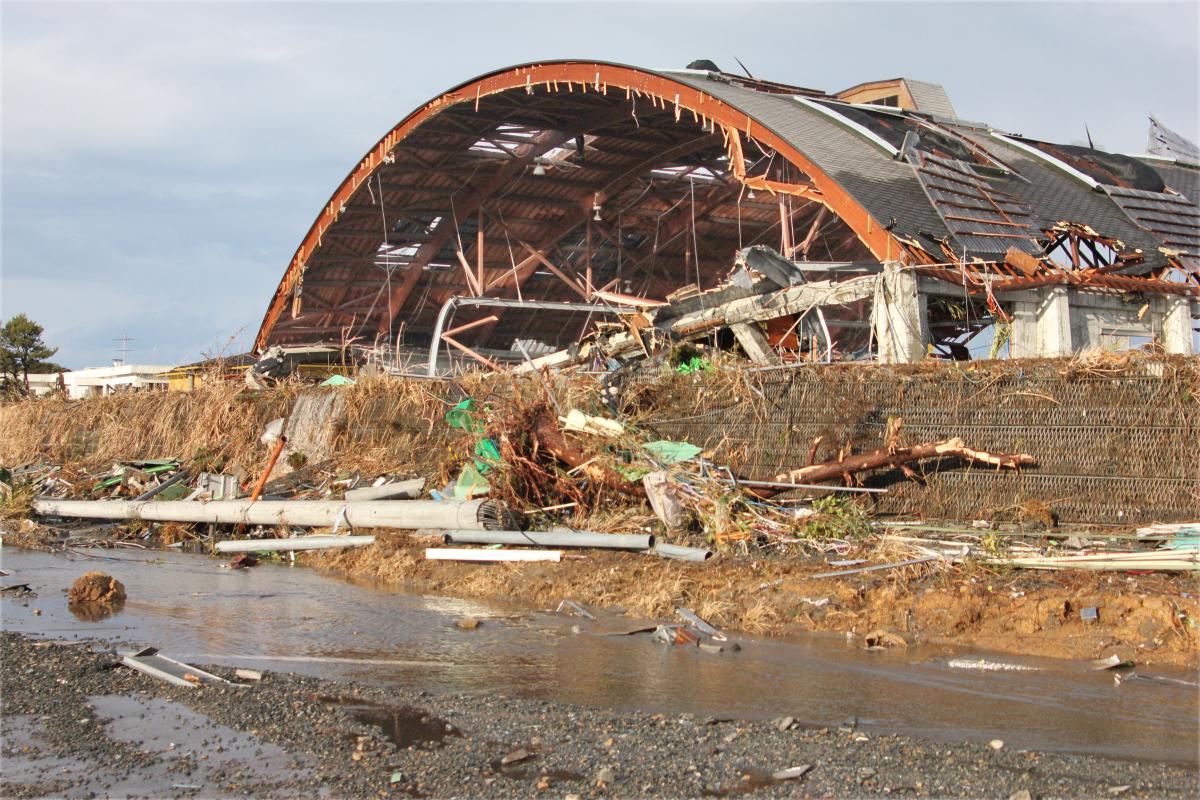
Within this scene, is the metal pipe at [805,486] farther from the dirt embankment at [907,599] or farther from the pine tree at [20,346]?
the pine tree at [20,346]

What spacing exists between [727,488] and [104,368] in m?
53.0

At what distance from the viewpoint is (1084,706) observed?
21.9 ft

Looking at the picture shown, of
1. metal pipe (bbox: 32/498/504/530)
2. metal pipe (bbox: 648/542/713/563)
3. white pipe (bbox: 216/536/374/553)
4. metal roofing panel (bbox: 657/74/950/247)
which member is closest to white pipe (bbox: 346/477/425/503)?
metal pipe (bbox: 32/498/504/530)

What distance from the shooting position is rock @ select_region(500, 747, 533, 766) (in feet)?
18.6

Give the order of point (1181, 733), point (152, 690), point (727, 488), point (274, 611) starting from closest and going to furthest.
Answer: point (1181, 733), point (152, 690), point (274, 611), point (727, 488)

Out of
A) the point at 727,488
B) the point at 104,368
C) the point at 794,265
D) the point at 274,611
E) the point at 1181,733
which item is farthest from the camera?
the point at 104,368

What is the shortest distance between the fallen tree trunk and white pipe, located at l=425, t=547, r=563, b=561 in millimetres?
2368

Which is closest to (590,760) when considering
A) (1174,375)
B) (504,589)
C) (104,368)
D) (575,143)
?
(504,589)

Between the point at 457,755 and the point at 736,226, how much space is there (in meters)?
27.6

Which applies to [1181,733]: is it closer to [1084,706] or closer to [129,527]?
[1084,706]

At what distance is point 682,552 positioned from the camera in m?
10.8

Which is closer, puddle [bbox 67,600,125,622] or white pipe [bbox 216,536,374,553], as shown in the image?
puddle [bbox 67,600,125,622]

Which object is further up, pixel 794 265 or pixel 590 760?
pixel 794 265

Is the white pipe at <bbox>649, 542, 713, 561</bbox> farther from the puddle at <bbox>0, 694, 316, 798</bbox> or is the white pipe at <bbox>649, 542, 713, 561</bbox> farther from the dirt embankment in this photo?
the puddle at <bbox>0, 694, 316, 798</bbox>
